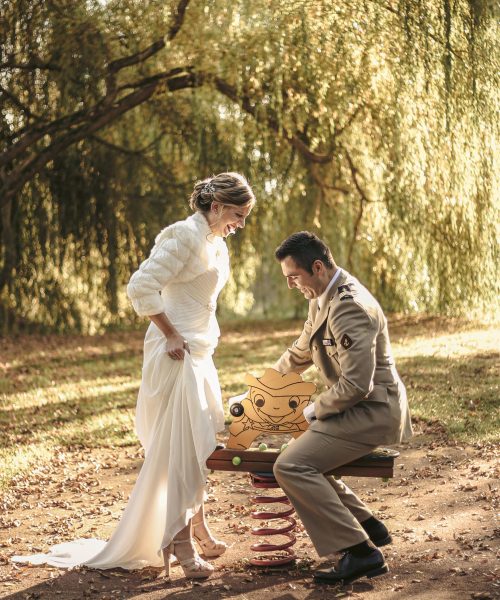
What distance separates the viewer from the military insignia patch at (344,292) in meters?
4.04

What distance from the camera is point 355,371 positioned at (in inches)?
156

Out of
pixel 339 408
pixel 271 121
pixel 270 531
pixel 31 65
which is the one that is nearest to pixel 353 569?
pixel 270 531

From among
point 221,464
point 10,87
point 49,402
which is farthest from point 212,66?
point 221,464

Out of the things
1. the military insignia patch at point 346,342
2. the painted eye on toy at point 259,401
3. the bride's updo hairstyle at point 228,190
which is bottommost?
the painted eye on toy at point 259,401

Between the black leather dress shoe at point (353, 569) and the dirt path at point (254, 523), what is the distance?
47mm

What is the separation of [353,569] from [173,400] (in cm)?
116

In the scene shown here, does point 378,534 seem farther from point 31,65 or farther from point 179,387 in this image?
point 31,65

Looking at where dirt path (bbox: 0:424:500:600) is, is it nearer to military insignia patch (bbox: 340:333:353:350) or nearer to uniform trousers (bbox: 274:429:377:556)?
uniform trousers (bbox: 274:429:377:556)

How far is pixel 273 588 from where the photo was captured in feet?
13.5

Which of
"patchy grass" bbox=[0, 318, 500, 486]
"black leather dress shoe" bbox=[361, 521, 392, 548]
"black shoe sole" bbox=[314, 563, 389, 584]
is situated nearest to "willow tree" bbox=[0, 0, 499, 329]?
"patchy grass" bbox=[0, 318, 500, 486]

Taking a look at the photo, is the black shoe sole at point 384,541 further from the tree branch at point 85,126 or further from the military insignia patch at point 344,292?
the tree branch at point 85,126

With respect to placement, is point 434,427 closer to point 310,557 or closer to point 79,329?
point 310,557

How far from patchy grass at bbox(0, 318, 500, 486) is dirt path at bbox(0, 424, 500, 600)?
43 centimetres

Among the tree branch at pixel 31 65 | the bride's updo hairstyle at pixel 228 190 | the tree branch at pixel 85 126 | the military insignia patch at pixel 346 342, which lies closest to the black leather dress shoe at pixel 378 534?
the military insignia patch at pixel 346 342
